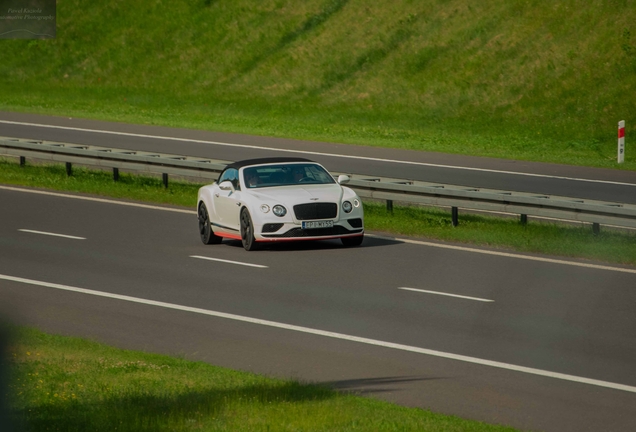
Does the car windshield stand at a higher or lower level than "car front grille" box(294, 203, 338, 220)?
higher

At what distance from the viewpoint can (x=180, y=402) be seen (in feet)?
25.6

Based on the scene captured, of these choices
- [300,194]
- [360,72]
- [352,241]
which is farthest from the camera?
[360,72]

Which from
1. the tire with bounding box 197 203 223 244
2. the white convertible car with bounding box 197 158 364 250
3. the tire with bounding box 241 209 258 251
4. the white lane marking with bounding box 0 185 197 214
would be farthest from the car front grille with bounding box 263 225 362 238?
the white lane marking with bounding box 0 185 197 214

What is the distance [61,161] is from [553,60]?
18047 millimetres

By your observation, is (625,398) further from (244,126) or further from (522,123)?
(244,126)

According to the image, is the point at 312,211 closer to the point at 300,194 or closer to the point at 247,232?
the point at 300,194

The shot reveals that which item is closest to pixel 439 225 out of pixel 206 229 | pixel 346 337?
pixel 206 229

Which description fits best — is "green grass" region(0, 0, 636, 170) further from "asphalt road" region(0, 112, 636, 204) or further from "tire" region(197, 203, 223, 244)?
"tire" region(197, 203, 223, 244)

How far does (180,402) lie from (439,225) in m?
11.9

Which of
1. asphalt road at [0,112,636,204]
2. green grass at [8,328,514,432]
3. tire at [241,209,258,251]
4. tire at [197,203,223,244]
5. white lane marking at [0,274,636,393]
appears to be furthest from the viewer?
asphalt road at [0,112,636,204]

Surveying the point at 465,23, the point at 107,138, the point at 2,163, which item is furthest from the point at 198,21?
the point at 2,163

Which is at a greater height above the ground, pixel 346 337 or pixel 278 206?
pixel 278 206

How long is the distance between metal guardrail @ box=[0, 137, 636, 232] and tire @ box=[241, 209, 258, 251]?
380 centimetres

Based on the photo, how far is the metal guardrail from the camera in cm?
1716
